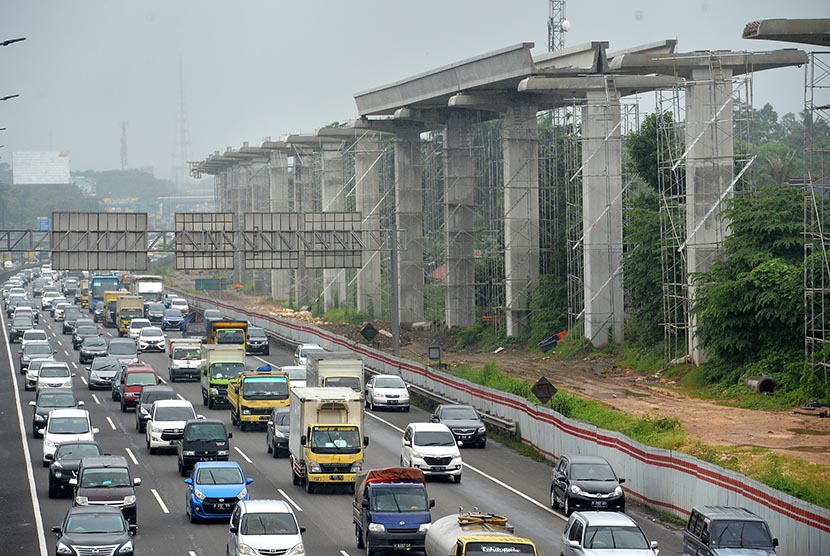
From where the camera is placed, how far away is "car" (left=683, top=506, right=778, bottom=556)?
24.9 meters

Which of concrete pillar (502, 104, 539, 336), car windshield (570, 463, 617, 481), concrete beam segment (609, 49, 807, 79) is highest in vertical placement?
concrete beam segment (609, 49, 807, 79)

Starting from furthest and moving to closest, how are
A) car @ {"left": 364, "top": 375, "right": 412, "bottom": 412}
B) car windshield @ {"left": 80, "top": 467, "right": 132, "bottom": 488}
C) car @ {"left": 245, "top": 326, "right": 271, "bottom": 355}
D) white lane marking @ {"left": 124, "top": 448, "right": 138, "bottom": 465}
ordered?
car @ {"left": 245, "top": 326, "right": 271, "bottom": 355}, car @ {"left": 364, "top": 375, "right": 412, "bottom": 412}, white lane marking @ {"left": 124, "top": 448, "right": 138, "bottom": 465}, car windshield @ {"left": 80, "top": 467, "right": 132, "bottom": 488}

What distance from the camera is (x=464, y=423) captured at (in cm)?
4578

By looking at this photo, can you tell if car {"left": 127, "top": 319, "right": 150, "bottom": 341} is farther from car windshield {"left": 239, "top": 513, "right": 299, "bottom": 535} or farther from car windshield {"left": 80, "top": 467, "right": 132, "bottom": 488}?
car windshield {"left": 239, "top": 513, "right": 299, "bottom": 535}

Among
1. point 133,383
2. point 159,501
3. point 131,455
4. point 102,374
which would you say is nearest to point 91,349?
point 102,374

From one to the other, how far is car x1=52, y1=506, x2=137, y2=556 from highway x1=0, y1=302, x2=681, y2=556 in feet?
6.39

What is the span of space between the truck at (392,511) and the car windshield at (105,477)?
5.77 m

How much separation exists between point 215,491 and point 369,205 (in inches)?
2758

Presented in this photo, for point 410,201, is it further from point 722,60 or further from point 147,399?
point 147,399

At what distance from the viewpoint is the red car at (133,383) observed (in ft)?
183

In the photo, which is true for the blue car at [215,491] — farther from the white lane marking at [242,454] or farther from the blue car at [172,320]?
the blue car at [172,320]

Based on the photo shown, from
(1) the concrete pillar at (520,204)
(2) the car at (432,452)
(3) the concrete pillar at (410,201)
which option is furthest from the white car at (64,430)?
(3) the concrete pillar at (410,201)

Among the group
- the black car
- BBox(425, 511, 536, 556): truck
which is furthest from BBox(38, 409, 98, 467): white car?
BBox(425, 511, 536, 556): truck

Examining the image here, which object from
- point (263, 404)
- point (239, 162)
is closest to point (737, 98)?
point (263, 404)
